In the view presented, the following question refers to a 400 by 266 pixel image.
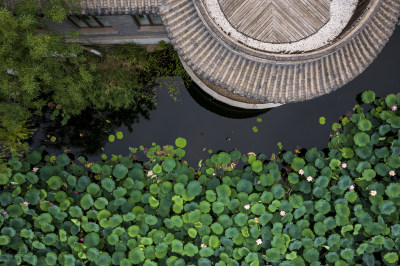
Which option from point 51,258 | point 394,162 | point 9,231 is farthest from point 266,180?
point 9,231

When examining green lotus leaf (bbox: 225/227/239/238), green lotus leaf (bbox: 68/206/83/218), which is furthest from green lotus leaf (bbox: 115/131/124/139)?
green lotus leaf (bbox: 225/227/239/238)

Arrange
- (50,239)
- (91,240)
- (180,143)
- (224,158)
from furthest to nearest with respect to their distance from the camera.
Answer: (180,143) < (224,158) < (91,240) < (50,239)

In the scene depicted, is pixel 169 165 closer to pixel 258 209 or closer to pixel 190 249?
pixel 190 249

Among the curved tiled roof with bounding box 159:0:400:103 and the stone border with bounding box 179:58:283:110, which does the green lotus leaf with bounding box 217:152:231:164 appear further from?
the curved tiled roof with bounding box 159:0:400:103

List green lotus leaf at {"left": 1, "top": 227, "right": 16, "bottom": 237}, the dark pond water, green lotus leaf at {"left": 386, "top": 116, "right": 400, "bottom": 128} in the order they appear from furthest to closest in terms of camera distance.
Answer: the dark pond water → green lotus leaf at {"left": 386, "top": 116, "right": 400, "bottom": 128} → green lotus leaf at {"left": 1, "top": 227, "right": 16, "bottom": 237}

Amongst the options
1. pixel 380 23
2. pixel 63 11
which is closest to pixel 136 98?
pixel 63 11

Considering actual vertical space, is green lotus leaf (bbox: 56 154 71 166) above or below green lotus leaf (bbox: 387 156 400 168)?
below

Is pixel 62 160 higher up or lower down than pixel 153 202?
lower down
